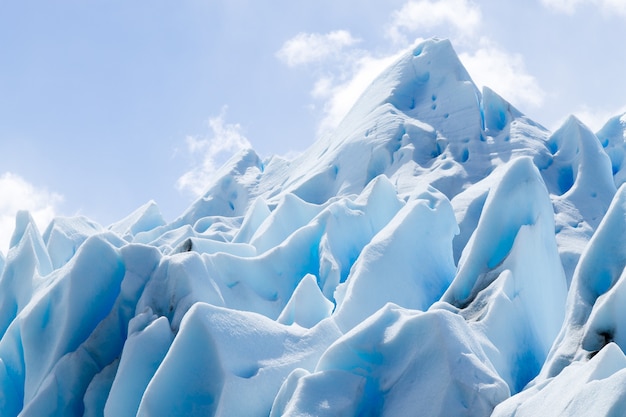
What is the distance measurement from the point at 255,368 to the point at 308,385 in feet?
2.79

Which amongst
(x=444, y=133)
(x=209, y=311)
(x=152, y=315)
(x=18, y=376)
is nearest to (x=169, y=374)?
(x=209, y=311)

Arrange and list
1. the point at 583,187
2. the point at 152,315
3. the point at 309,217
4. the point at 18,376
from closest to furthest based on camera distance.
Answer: the point at 152,315, the point at 18,376, the point at 309,217, the point at 583,187

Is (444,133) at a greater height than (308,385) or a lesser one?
greater

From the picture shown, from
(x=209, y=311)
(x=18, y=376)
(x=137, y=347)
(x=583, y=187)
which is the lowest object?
(x=18, y=376)

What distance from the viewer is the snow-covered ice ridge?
175 inches

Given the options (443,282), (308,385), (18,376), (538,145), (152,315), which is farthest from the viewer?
(538,145)

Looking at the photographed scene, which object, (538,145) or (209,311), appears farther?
(538,145)

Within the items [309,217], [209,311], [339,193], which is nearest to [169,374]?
[209,311]

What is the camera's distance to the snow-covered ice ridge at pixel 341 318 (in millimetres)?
4441

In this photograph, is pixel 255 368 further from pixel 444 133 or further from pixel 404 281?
pixel 444 133

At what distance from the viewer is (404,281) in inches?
305

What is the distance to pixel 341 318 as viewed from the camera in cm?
707

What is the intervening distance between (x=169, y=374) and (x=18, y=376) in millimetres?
2972

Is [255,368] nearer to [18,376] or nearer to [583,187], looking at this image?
[18,376]
